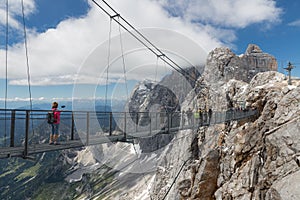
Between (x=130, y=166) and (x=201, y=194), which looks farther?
(x=130, y=166)

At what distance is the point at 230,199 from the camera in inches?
673

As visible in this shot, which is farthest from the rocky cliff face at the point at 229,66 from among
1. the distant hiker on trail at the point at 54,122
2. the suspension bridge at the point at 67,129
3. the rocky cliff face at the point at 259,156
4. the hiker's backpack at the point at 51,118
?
the hiker's backpack at the point at 51,118

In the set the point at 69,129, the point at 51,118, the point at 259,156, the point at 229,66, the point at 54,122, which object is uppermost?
the point at 229,66

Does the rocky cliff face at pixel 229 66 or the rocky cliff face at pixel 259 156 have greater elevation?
the rocky cliff face at pixel 229 66

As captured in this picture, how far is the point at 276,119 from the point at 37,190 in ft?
550

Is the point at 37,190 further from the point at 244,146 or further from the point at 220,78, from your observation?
the point at 244,146

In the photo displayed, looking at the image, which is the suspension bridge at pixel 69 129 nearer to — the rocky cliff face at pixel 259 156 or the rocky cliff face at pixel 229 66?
the rocky cliff face at pixel 259 156

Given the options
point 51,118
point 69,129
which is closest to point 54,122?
point 51,118

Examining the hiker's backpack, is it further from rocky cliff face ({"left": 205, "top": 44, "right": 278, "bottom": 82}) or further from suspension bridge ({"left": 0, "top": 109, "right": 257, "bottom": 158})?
rocky cliff face ({"left": 205, "top": 44, "right": 278, "bottom": 82})

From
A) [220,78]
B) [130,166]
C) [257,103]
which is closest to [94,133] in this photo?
[257,103]

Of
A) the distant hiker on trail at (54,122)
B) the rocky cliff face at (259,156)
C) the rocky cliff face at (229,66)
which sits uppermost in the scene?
the rocky cliff face at (229,66)

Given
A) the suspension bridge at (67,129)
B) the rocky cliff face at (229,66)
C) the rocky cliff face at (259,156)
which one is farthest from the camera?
the rocky cliff face at (229,66)

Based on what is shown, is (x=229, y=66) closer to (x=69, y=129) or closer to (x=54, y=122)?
(x=69, y=129)

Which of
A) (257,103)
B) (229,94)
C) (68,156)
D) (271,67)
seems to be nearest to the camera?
(257,103)
